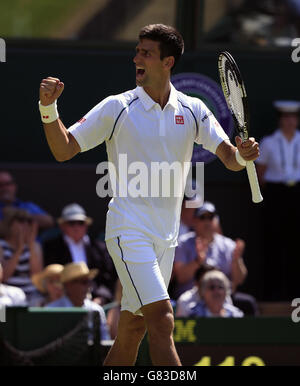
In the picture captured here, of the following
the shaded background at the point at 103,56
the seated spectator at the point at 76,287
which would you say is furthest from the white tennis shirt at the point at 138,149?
the shaded background at the point at 103,56

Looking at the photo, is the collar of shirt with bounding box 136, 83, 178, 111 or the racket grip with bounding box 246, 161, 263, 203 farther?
the collar of shirt with bounding box 136, 83, 178, 111

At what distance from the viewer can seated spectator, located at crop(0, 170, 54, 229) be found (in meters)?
9.86

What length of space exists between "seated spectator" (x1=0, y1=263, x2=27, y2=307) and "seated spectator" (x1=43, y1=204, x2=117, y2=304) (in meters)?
0.85

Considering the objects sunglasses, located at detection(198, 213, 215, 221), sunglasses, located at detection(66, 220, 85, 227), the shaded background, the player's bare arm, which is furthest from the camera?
the shaded background

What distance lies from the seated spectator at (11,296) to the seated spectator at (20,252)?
48 centimetres

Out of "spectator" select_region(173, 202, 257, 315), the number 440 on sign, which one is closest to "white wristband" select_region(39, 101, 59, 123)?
the number 440 on sign

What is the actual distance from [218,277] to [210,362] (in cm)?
123

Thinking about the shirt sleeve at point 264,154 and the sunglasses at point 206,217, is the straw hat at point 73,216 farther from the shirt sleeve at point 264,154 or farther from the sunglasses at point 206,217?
the shirt sleeve at point 264,154

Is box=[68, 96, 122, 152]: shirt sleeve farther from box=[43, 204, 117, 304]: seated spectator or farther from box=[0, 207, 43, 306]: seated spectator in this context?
box=[43, 204, 117, 304]: seated spectator

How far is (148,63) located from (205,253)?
161 inches

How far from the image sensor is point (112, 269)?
31.1ft

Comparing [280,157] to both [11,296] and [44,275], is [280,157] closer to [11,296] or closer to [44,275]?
[44,275]

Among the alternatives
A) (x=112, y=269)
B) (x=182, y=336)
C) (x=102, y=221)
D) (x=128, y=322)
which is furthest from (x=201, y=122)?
(x=102, y=221)

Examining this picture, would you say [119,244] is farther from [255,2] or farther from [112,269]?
[255,2]
